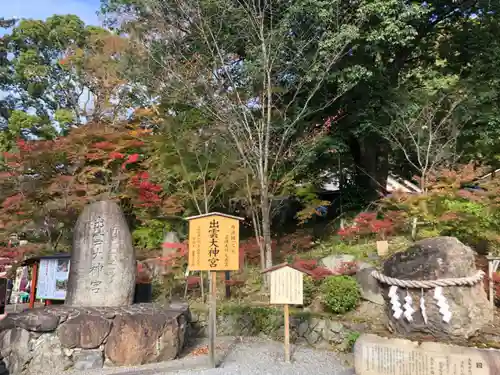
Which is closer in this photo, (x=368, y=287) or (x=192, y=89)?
(x=368, y=287)

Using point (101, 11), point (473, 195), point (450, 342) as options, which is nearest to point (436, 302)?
point (450, 342)

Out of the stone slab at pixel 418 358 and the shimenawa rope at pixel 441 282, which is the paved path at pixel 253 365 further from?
the shimenawa rope at pixel 441 282

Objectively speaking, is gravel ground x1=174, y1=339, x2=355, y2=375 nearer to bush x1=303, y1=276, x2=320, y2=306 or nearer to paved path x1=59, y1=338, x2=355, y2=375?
paved path x1=59, y1=338, x2=355, y2=375

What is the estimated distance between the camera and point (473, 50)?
42.0 feet

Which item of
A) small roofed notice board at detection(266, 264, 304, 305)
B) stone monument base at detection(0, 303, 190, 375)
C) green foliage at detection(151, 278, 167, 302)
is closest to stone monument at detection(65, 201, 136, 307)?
stone monument base at detection(0, 303, 190, 375)

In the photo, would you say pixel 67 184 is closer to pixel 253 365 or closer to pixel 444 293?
pixel 253 365

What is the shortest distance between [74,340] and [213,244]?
8.67ft

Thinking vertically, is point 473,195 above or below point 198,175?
below

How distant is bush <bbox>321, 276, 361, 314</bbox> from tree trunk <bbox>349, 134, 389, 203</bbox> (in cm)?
682

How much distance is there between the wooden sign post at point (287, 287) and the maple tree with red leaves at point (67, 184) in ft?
21.0

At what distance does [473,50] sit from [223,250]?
11.5 m

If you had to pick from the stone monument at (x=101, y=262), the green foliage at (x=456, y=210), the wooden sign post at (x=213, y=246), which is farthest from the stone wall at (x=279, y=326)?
the green foliage at (x=456, y=210)

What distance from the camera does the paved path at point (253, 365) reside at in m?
5.93

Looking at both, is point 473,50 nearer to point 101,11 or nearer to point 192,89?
point 192,89
